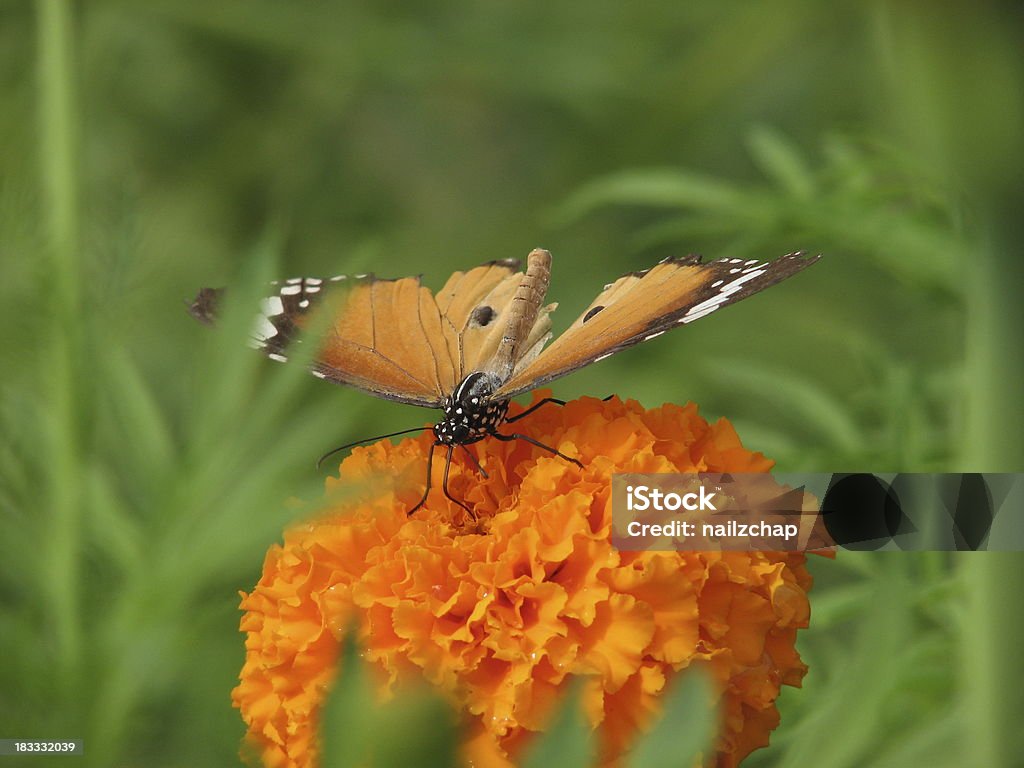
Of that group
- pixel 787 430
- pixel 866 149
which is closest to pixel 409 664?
pixel 866 149

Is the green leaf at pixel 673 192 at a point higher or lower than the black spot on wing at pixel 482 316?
higher

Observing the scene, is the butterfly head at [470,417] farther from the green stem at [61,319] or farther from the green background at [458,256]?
the green stem at [61,319]

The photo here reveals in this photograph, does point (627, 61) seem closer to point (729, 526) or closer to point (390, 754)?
point (729, 526)

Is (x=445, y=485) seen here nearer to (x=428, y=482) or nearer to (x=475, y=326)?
(x=428, y=482)

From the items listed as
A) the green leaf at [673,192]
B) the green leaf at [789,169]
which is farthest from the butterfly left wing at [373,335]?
the green leaf at [789,169]

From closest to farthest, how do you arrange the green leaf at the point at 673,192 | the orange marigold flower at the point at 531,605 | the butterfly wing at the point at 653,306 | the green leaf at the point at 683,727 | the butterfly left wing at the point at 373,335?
the green leaf at the point at 683,727
the orange marigold flower at the point at 531,605
the butterfly wing at the point at 653,306
the butterfly left wing at the point at 373,335
the green leaf at the point at 673,192

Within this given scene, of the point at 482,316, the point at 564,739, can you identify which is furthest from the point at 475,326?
the point at 564,739

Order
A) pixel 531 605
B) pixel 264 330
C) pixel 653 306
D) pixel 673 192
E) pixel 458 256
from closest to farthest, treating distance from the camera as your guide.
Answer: pixel 531 605 < pixel 653 306 < pixel 264 330 < pixel 673 192 < pixel 458 256

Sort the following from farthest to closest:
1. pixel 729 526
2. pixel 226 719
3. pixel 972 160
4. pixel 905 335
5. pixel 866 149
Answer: pixel 905 335
pixel 866 149
pixel 226 719
pixel 729 526
pixel 972 160
